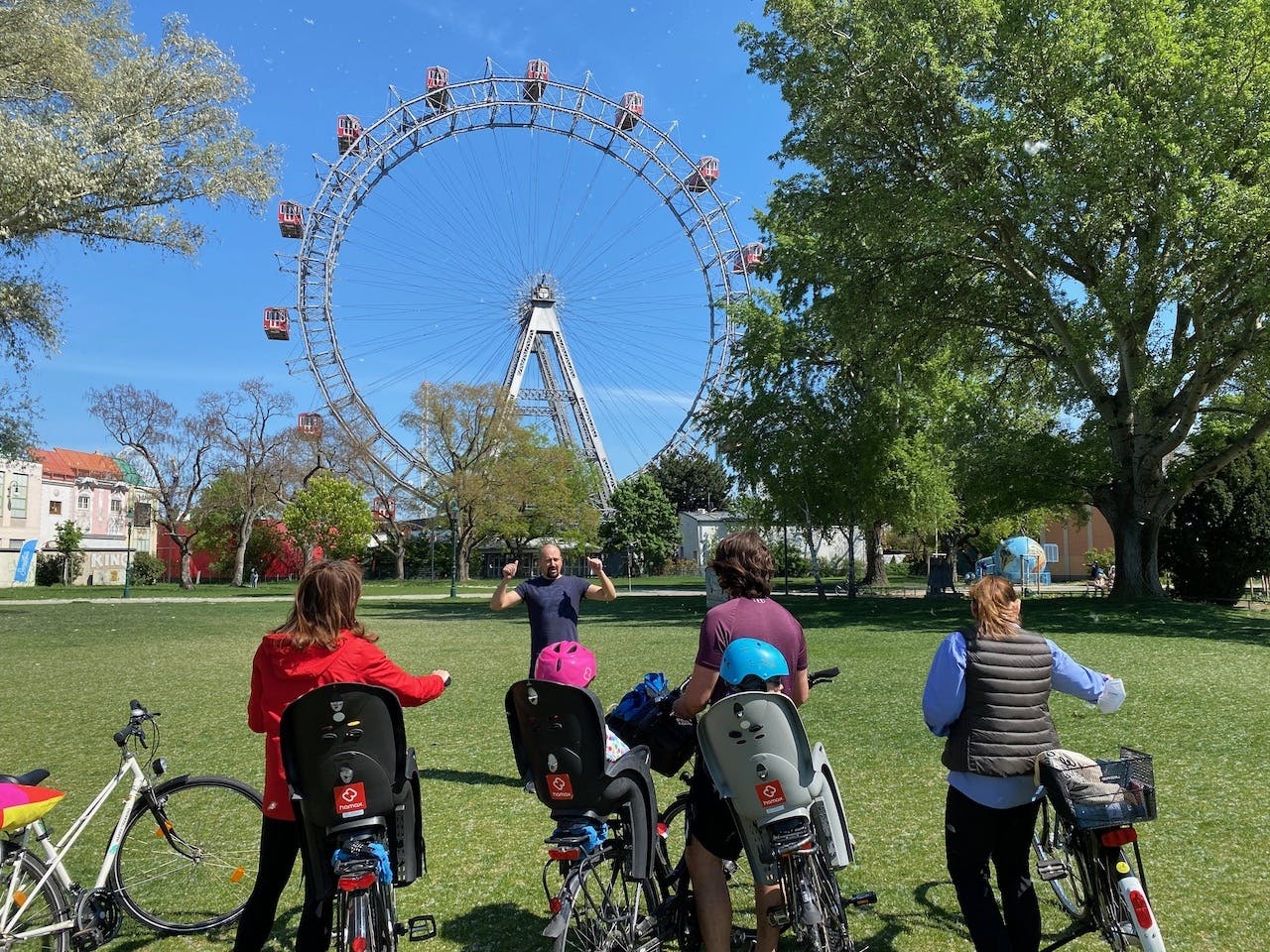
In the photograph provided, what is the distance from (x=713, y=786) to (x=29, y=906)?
2.84 m

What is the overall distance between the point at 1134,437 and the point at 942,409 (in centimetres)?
1054

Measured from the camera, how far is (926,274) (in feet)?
74.4

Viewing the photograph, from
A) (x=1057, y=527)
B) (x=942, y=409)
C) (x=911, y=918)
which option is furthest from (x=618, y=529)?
(x=911, y=918)

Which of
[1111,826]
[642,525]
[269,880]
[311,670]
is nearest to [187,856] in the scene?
[269,880]

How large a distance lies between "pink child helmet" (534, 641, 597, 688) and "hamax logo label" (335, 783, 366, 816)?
2.51ft

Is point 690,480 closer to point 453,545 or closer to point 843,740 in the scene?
point 453,545

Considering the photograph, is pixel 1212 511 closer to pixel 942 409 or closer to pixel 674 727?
pixel 942 409

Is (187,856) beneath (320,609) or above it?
beneath

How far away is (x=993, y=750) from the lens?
346 centimetres

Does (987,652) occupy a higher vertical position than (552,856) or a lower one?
higher

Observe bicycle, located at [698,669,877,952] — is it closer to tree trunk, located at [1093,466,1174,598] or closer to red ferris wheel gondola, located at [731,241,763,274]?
tree trunk, located at [1093,466,1174,598]

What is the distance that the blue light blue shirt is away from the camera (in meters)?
3.48

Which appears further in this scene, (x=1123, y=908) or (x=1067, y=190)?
(x=1067, y=190)

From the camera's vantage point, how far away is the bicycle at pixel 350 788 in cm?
313
